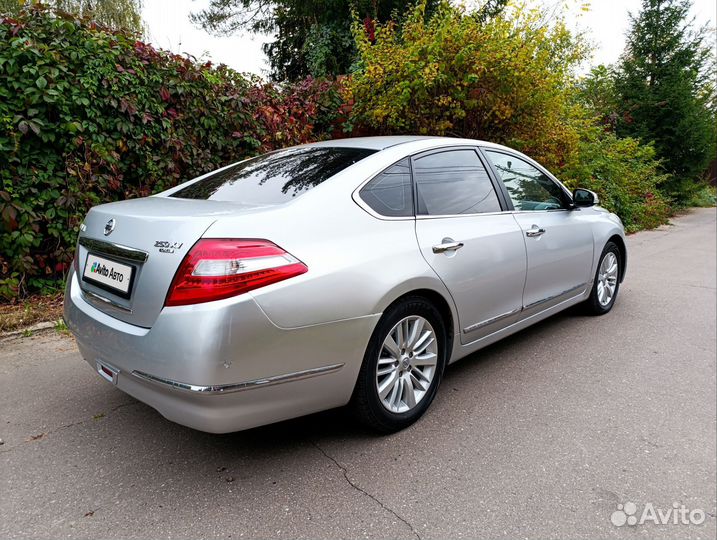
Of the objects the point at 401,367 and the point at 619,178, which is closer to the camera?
the point at 401,367

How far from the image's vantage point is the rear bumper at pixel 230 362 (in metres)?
1.88

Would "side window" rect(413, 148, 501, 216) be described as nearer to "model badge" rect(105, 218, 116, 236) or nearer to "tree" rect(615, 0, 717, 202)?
"model badge" rect(105, 218, 116, 236)

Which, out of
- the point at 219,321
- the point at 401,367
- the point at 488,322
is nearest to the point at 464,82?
the point at 488,322

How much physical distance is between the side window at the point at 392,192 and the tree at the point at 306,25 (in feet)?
18.7

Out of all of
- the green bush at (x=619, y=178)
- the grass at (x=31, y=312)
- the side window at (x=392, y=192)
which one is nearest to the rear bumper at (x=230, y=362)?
the side window at (x=392, y=192)

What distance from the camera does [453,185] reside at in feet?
9.99

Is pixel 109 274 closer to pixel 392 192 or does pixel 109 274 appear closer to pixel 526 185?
pixel 392 192

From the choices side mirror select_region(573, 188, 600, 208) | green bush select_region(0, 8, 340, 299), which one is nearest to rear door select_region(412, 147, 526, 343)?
side mirror select_region(573, 188, 600, 208)

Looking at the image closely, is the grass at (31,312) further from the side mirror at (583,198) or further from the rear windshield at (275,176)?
the side mirror at (583,198)

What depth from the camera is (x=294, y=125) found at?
6090mm

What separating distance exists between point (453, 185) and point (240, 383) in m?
1.79

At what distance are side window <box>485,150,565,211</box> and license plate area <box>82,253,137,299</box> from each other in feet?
7.95

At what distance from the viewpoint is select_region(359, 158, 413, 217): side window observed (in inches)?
99.9

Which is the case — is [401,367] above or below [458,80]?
below
